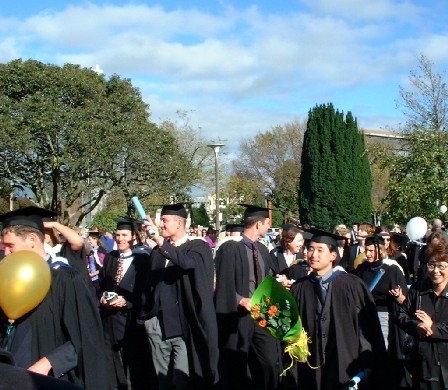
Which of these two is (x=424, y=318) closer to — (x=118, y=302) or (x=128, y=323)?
(x=118, y=302)

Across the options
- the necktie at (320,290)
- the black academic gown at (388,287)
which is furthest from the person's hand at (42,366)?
the black academic gown at (388,287)

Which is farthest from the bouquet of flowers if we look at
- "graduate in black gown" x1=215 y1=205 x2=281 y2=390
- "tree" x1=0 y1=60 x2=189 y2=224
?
"tree" x1=0 y1=60 x2=189 y2=224

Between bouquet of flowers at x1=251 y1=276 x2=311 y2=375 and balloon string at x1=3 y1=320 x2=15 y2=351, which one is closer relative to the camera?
balloon string at x1=3 y1=320 x2=15 y2=351

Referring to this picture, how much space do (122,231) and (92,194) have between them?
1029 inches

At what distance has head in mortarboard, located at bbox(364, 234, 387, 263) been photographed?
9102 millimetres

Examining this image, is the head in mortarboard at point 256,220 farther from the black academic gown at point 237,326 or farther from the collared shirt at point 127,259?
the collared shirt at point 127,259

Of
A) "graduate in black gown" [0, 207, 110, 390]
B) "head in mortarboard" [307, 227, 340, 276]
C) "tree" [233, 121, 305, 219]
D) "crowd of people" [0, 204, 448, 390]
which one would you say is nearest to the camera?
"graduate in black gown" [0, 207, 110, 390]

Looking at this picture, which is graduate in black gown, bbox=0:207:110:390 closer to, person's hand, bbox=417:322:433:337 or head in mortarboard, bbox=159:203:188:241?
person's hand, bbox=417:322:433:337

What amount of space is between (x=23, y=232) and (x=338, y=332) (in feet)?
8.77

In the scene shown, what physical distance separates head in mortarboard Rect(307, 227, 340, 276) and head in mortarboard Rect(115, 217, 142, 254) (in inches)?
114

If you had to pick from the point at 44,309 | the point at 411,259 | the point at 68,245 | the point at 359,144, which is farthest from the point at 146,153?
the point at 44,309

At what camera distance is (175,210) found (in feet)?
25.6

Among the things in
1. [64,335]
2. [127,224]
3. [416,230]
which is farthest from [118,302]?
[416,230]

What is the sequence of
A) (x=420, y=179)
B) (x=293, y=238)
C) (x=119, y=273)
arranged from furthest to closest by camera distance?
(x=420, y=179), (x=293, y=238), (x=119, y=273)
